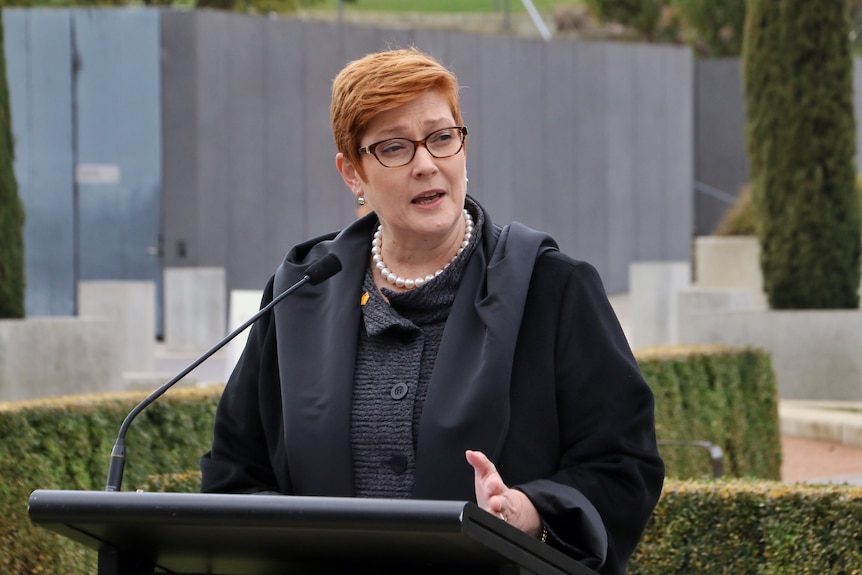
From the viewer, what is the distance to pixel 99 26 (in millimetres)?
17547

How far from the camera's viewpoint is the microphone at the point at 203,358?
2.65 meters

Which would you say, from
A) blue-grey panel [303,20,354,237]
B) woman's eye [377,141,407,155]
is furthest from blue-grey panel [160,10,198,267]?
woman's eye [377,141,407,155]

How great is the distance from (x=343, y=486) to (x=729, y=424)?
276 inches

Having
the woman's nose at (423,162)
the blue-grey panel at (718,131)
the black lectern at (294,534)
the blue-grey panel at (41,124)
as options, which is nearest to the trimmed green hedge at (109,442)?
the woman's nose at (423,162)

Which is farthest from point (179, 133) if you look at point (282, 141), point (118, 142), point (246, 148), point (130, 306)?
point (130, 306)

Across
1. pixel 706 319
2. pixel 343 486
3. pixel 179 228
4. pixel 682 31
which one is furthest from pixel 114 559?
pixel 682 31

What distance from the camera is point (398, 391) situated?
275 centimetres

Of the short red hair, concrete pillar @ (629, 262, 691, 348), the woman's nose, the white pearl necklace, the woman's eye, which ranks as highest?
the short red hair

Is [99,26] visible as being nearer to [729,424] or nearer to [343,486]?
[729,424]

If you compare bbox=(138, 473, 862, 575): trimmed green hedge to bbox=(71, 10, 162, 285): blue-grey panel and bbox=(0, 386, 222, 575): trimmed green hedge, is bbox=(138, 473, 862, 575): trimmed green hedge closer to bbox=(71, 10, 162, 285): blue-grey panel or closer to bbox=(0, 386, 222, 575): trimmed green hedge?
bbox=(0, 386, 222, 575): trimmed green hedge

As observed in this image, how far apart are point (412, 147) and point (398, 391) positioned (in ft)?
1.51

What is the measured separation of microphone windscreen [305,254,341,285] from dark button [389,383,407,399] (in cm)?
26

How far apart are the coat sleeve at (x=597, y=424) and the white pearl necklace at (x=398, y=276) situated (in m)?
0.21

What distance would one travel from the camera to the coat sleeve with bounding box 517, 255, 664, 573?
262 centimetres
